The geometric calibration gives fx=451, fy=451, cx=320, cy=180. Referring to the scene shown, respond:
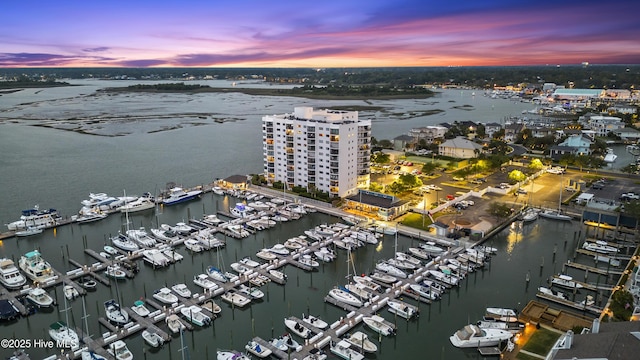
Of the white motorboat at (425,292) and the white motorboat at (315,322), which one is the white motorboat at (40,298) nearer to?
the white motorboat at (315,322)

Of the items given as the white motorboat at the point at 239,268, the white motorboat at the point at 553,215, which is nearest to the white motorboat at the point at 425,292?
the white motorboat at the point at 239,268

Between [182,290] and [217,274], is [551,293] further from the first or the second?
[182,290]

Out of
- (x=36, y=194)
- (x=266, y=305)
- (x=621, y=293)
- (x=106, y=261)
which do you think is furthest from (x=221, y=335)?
(x=36, y=194)

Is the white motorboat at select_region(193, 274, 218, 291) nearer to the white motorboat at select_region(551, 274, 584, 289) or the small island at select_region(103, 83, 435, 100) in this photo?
the white motorboat at select_region(551, 274, 584, 289)

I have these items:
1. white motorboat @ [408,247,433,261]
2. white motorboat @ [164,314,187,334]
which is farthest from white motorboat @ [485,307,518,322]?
white motorboat @ [164,314,187,334]

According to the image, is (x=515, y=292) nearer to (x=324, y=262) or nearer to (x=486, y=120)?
(x=324, y=262)

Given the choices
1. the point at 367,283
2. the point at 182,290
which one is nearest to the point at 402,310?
the point at 367,283
